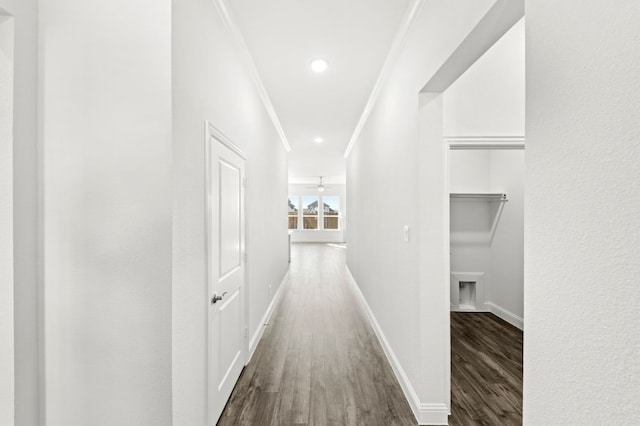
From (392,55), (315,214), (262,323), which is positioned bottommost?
(262,323)

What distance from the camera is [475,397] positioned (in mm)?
2227

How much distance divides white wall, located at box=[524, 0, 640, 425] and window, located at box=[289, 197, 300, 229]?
38.2 feet

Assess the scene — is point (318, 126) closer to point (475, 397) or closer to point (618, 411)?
point (475, 397)

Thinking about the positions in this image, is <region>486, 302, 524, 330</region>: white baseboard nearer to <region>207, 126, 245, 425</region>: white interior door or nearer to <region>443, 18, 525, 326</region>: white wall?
<region>443, 18, 525, 326</region>: white wall

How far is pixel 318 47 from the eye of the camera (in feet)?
8.31

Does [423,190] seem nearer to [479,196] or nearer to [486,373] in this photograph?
[486,373]

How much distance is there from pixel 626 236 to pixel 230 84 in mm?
2307

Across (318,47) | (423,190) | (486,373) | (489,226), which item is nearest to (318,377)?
(486,373)

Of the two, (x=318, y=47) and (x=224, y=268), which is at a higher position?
(x=318, y=47)

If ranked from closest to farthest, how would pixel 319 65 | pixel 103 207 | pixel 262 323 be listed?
pixel 103 207
pixel 319 65
pixel 262 323

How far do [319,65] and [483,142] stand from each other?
163cm

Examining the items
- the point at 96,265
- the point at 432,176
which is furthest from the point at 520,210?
the point at 96,265

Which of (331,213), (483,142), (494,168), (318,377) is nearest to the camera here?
(483,142)

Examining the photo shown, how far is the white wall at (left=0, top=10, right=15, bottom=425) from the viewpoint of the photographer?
119 centimetres
